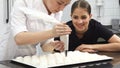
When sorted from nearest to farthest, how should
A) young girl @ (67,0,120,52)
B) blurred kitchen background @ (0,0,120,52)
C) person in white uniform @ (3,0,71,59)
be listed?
person in white uniform @ (3,0,71,59) < young girl @ (67,0,120,52) < blurred kitchen background @ (0,0,120,52)

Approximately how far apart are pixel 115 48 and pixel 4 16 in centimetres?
127

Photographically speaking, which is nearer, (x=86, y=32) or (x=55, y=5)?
(x=55, y=5)

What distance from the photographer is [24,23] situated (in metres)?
1.30

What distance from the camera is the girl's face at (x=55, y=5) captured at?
1279 mm

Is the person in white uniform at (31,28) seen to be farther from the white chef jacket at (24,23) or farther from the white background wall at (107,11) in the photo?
the white background wall at (107,11)

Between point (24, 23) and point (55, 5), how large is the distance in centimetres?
19

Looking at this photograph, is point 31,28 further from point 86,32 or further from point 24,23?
point 86,32

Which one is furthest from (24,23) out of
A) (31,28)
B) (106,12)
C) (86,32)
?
(106,12)

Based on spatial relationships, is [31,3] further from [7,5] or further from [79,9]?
[7,5]

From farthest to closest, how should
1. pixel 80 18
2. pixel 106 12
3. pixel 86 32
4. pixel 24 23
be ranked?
1. pixel 106 12
2. pixel 86 32
3. pixel 80 18
4. pixel 24 23

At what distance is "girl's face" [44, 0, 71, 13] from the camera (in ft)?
4.20

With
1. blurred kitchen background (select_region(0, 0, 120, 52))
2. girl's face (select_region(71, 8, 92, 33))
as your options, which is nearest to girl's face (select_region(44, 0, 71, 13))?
girl's face (select_region(71, 8, 92, 33))

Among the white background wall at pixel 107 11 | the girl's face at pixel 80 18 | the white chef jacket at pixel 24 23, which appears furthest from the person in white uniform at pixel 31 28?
the white background wall at pixel 107 11

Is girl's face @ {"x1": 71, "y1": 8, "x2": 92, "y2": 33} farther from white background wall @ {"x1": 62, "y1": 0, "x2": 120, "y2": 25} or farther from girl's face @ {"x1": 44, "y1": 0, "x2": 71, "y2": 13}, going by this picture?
white background wall @ {"x1": 62, "y1": 0, "x2": 120, "y2": 25}
